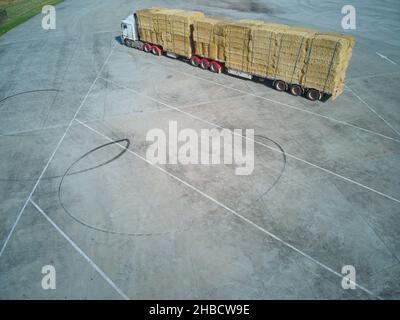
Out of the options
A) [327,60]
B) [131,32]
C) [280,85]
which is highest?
[131,32]

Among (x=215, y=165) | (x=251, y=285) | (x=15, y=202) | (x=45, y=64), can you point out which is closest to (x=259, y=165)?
(x=215, y=165)

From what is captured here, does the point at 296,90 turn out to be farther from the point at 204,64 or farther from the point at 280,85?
the point at 204,64

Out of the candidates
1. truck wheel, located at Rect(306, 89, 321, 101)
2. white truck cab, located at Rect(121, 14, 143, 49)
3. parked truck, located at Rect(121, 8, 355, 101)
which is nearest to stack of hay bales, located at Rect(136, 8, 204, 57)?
parked truck, located at Rect(121, 8, 355, 101)

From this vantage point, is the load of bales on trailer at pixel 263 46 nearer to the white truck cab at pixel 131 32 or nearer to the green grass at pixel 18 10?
the white truck cab at pixel 131 32

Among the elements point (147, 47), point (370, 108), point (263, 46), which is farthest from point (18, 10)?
point (370, 108)

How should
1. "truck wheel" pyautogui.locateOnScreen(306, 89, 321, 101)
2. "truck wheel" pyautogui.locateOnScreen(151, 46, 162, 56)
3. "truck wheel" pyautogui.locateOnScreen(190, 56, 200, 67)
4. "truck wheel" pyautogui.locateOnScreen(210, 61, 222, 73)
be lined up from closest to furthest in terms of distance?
"truck wheel" pyautogui.locateOnScreen(306, 89, 321, 101) < "truck wheel" pyautogui.locateOnScreen(210, 61, 222, 73) < "truck wheel" pyautogui.locateOnScreen(190, 56, 200, 67) < "truck wheel" pyautogui.locateOnScreen(151, 46, 162, 56)

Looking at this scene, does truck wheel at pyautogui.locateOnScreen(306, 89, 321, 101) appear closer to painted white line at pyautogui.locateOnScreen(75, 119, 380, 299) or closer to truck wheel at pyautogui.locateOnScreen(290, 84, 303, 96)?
truck wheel at pyautogui.locateOnScreen(290, 84, 303, 96)
